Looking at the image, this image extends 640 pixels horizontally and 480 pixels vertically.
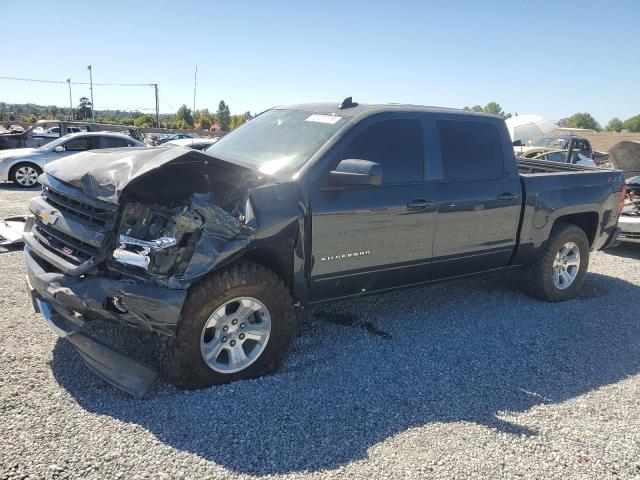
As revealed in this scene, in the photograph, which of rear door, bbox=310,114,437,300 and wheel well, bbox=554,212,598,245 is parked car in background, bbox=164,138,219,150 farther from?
wheel well, bbox=554,212,598,245

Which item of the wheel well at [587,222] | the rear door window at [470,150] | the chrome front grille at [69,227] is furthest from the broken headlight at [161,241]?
the wheel well at [587,222]

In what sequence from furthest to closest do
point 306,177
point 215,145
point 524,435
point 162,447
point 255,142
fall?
point 215,145 → point 255,142 → point 306,177 → point 524,435 → point 162,447

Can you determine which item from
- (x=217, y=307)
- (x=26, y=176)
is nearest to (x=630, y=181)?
(x=217, y=307)

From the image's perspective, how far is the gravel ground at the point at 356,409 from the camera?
107 inches

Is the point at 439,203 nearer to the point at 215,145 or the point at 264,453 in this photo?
the point at 215,145

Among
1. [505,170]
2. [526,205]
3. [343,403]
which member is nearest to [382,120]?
[505,170]

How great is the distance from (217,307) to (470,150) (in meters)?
2.77

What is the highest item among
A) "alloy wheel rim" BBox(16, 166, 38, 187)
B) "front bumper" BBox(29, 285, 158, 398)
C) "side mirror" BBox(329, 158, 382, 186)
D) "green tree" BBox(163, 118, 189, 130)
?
"side mirror" BBox(329, 158, 382, 186)

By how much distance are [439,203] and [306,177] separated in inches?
52.1

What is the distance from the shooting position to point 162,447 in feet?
9.04

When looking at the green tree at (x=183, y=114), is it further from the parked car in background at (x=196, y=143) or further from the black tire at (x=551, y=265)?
the black tire at (x=551, y=265)

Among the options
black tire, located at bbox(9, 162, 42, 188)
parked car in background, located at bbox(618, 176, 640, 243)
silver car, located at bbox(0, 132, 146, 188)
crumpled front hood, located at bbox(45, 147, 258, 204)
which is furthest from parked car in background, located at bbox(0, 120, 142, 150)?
parked car in background, located at bbox(618, 176, 640, 243)

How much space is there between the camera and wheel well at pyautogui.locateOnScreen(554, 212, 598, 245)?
19.1ft

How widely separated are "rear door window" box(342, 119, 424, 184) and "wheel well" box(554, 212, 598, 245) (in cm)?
247
